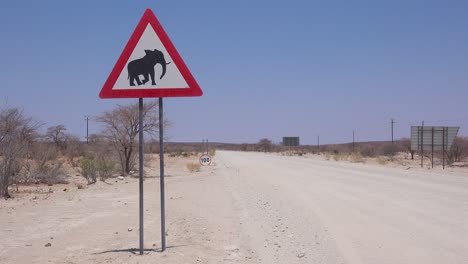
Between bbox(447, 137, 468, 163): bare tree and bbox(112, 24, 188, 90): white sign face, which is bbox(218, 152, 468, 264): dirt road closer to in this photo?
bbox(112, 24, 188, 90): white sign face

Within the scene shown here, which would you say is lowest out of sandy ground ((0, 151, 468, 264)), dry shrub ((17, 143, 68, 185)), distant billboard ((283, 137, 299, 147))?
sandy ground ((0, 151, 468, 264))

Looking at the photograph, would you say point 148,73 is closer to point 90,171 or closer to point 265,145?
point 90,171

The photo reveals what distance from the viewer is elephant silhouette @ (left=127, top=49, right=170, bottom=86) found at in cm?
761

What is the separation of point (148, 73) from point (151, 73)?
0.13 ft

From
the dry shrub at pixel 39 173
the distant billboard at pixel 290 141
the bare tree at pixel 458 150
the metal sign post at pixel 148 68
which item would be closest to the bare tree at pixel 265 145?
the distant billboard at pixel 290 141

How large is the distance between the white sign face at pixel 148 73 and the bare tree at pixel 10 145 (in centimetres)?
1186

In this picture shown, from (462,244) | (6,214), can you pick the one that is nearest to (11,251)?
(6,214)

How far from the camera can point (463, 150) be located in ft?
189

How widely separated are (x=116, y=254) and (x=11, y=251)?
6.13 feet

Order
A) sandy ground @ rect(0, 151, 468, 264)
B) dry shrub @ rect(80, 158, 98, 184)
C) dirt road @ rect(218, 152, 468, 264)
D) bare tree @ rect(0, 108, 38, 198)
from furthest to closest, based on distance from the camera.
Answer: dry shrub @ rect(80, 158, 98, 184), bare tree @ rect(0, 108, 38, 198), dirt road @ rect(218, 152, 468, 264), sandy ground @ rect(0, 151, 468, 264)

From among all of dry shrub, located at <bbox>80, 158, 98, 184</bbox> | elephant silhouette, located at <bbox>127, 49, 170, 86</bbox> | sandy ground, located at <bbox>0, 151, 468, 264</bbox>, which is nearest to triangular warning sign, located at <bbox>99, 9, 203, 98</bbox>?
elephant silhouette, located at <bbox>127, 49, 170, 86</bbox>

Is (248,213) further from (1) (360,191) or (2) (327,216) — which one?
(1) (360,191)

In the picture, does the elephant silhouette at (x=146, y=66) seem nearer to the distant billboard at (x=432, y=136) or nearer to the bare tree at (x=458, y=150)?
the distant billboard at (x=432, y=136)

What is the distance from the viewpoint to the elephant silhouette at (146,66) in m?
7.61
